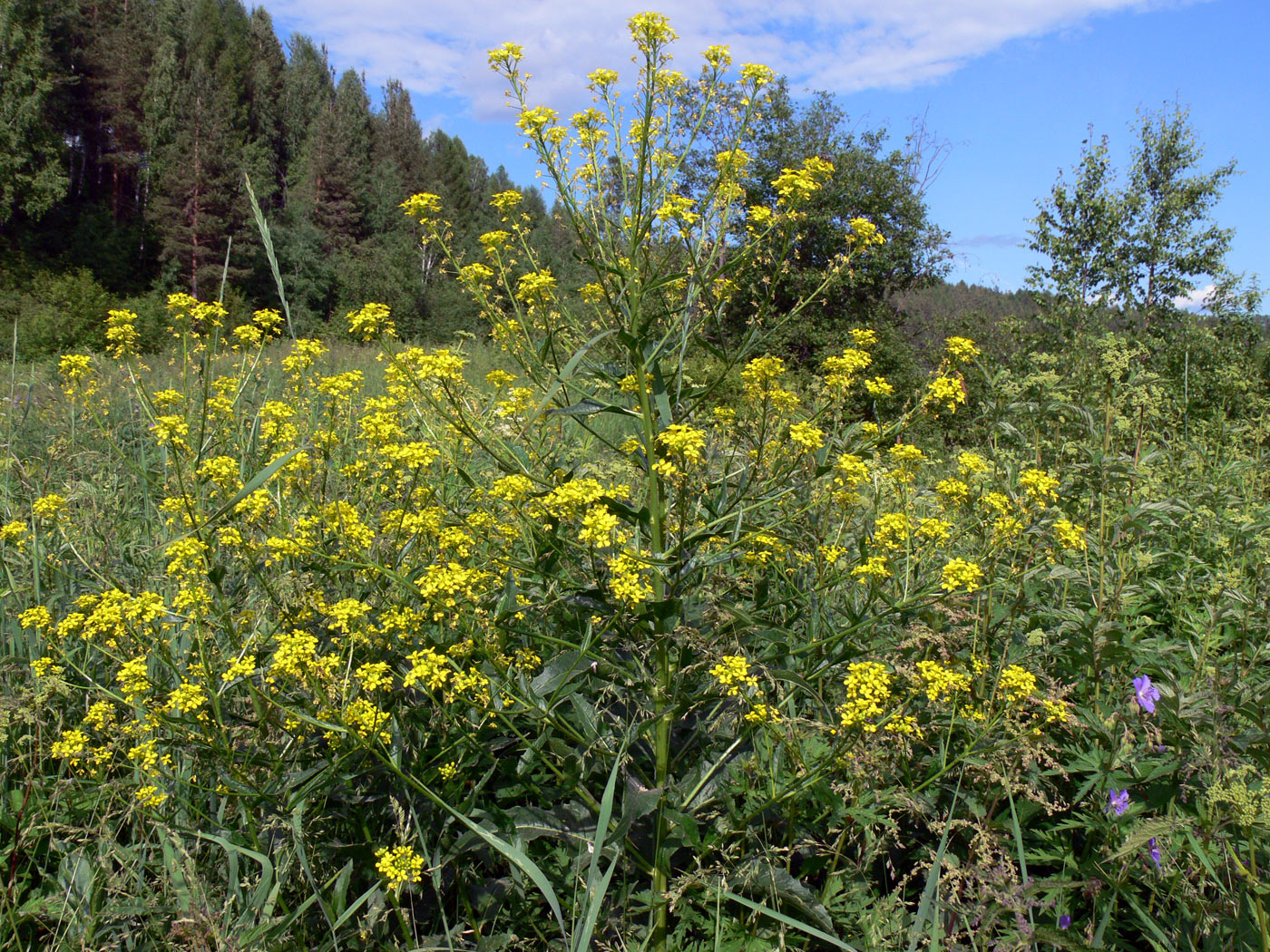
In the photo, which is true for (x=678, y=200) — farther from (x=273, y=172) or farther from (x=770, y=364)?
(x=273, y=172)

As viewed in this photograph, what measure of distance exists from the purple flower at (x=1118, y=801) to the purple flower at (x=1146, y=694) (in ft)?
0.84

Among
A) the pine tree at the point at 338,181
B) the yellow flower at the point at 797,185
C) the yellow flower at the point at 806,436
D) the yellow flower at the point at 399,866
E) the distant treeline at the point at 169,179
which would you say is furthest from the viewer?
the pine tree at the point at 338,181

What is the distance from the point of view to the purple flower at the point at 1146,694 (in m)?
2.11

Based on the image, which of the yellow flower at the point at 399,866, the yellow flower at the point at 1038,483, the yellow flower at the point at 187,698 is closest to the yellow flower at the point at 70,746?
the yellow flower at the point at 187,698

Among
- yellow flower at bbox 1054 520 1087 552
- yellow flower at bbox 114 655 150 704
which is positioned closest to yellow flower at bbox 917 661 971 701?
yellow flower at bbox 1054 520 1087 552

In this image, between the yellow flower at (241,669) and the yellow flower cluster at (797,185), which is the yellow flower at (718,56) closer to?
the yellow flower cluster at (797,185)

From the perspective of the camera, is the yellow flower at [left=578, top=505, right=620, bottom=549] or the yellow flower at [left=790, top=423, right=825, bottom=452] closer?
the yellow flower at [left=578, top=505, right=620, bottom=549]

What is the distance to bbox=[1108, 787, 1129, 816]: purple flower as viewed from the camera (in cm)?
192

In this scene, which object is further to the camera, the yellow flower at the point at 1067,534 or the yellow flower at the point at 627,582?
the yellow flower at the point at 1067,534

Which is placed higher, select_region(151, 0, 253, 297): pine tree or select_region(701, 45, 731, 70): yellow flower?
select_region(151, 0, 253, 297): pine tree

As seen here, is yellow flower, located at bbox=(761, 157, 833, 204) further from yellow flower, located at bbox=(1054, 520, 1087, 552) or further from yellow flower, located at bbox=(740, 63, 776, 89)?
yellow flower, located at bbox=(1054, 520, 1087, 552)

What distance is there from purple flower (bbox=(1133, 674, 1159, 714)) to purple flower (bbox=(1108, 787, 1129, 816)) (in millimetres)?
255

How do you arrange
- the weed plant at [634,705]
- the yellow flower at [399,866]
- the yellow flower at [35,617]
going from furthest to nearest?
the yellow flower at [35,617] → the weed plant at [634,705] → the yellow flower at [399,866]

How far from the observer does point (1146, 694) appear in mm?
2158
